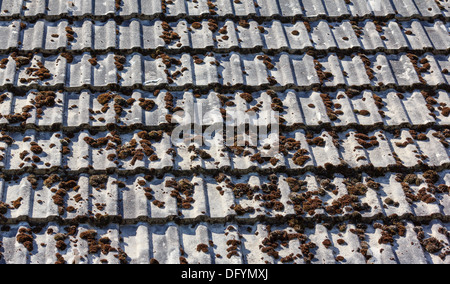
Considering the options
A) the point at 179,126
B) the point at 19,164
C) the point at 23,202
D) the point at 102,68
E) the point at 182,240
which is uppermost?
the point at 102,68

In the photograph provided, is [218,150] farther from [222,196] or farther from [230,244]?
[230,244]

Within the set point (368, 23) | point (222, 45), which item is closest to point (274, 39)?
point (222, 45)

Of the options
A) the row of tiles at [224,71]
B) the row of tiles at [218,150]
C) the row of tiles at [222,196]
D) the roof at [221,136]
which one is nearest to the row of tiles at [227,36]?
the roof at [221,136]

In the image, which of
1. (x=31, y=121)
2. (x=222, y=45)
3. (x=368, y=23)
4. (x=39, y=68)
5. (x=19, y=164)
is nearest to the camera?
(x=19, y=164)

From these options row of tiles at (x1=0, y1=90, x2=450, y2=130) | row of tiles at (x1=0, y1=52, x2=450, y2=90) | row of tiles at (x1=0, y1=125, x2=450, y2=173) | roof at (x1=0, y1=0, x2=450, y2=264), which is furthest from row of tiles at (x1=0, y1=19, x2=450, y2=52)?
row of tiles at (x1=0, y1=125, x2=450, y2=173)
